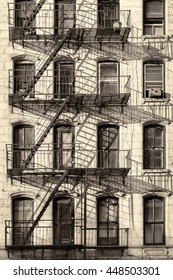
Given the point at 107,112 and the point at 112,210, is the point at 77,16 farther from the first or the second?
the point at 112,210

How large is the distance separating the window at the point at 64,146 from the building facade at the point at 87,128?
4 cm

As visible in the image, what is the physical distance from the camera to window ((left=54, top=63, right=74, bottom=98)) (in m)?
43.4

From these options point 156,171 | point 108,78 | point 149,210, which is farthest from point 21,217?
point 108,78

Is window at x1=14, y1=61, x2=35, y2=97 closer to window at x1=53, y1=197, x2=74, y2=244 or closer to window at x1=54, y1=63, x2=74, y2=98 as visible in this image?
window at x1=54, y1=63, x2=74, y2=98

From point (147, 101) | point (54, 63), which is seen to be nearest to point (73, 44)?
point (54, 63)

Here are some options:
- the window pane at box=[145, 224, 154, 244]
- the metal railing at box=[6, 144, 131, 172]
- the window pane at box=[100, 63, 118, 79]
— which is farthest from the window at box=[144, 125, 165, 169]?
the window pane at box=[100, 63, 118, 79]

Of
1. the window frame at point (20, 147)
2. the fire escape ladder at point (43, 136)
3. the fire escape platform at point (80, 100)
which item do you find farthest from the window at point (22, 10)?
the window frame at point (20, 147)

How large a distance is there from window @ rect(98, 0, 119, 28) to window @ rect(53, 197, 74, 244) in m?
8.00

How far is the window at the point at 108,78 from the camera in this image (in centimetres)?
4369

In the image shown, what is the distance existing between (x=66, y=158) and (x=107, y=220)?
327 cm

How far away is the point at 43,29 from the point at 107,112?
471cm

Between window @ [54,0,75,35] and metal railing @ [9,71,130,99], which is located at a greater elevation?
window @ [54,0,75,35]

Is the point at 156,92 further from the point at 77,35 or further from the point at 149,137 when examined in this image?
the point at 77,35

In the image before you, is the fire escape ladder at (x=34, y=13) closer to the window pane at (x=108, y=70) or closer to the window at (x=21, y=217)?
the window pane at (x=108, y=70)
